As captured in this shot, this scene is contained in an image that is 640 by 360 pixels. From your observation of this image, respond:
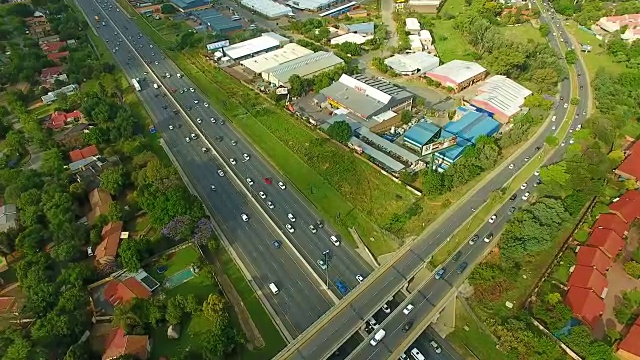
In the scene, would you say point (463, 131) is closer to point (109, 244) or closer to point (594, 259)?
point (594, 259)

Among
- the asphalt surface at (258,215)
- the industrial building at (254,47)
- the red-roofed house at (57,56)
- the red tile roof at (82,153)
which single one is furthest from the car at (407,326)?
the red-roofed house at (57,56)

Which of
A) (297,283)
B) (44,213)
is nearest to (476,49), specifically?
(297,283)

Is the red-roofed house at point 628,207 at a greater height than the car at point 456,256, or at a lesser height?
greater

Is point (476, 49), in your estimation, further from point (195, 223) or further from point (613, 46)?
point (195, 223)

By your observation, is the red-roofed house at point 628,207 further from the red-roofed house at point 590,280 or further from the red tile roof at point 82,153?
the red tile roof at point 82,153

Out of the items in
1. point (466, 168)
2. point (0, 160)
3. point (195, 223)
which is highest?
point (466, 168)
